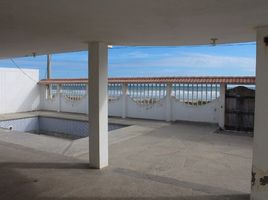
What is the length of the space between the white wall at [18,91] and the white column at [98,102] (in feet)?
41.4

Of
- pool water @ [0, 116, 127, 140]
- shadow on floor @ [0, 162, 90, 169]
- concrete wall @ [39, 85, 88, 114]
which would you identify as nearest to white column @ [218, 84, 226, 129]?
pool water @ [0, 116, 127, 140]

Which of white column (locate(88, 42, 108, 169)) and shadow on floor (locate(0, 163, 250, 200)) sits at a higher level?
white column (locate(88, 42, 108, 169))

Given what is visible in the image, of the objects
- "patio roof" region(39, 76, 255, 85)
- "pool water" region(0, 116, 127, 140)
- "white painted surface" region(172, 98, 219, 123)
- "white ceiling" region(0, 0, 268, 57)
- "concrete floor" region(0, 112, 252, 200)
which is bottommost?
"pool water" region(0, 116, 127, 140)

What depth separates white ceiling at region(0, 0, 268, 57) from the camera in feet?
9.59

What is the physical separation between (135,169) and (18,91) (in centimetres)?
1323

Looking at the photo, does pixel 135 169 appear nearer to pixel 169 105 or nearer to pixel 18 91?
pixel 169 105

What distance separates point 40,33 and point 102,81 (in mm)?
1647

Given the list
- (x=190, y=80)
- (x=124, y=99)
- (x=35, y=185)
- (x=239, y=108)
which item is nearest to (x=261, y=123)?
(x=35, y=185)

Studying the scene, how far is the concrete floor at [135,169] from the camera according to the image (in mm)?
A: 4641

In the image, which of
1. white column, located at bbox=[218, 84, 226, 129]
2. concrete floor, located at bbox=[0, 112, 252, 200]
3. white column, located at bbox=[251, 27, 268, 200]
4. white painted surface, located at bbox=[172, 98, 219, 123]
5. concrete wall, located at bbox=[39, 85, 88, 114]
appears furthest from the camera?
concrete wall, located at bbox=[39, 85, 88, 114]

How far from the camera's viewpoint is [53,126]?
50.5 feet

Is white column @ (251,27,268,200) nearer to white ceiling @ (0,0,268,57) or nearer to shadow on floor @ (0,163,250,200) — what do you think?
white ceiling @ (0,0,268,57)

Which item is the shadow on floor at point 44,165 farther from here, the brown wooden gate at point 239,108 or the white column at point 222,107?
the brown wooden gate at point 239,108

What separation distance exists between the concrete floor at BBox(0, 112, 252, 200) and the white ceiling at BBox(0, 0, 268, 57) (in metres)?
2.57
